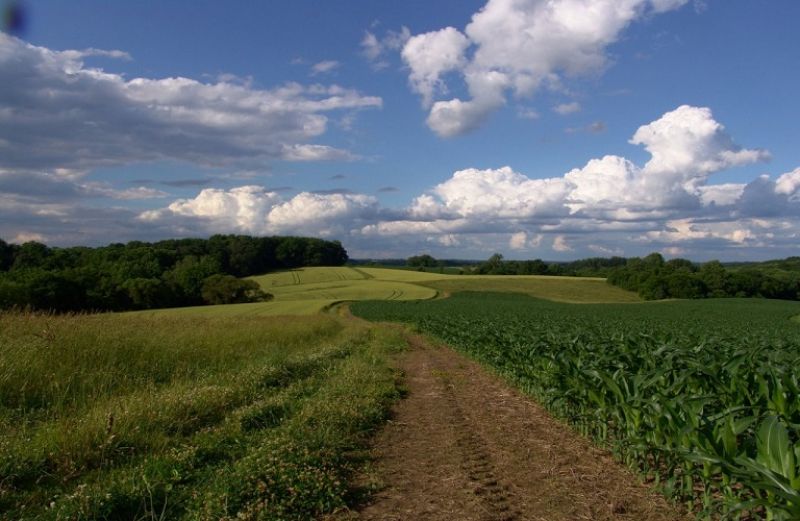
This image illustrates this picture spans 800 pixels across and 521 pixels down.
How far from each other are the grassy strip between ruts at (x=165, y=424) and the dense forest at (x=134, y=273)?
2378 centimetres

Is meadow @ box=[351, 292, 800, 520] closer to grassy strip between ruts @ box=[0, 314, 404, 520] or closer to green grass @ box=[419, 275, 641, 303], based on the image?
grassy strip between ruts @ box=[0, 314, 404, 520]

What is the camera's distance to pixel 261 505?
4.44m

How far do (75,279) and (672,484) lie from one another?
5737 centimetres

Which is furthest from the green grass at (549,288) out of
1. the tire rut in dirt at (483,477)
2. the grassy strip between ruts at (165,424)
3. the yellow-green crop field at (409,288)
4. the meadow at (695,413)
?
the tire rut in dirt at (483,477)

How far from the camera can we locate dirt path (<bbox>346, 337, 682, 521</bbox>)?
4859 mm

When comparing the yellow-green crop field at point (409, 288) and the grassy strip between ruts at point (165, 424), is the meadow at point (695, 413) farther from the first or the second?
the yellow-green crop field at point (409, 288)

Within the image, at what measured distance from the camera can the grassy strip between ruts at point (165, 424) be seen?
462cm

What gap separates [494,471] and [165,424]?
412 cm

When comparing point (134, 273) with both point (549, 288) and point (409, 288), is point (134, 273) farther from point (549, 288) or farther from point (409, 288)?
point (549, 288)

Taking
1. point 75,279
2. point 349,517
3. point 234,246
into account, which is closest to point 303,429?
point 349,517

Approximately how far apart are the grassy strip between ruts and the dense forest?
23.8m

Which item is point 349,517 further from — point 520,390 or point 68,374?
point 520,390

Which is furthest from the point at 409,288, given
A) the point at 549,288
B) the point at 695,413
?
the point at 695,413

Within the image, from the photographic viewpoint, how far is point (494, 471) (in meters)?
5.93
